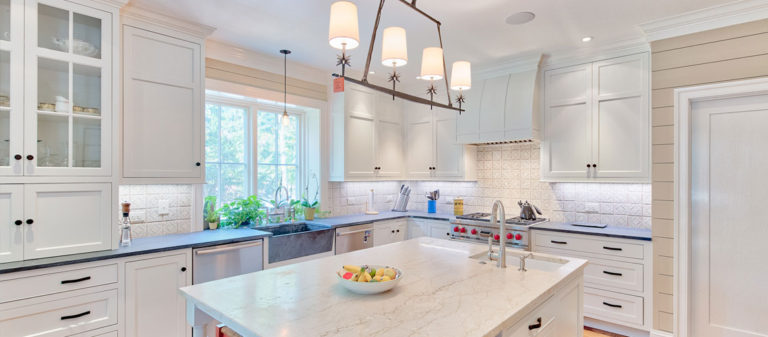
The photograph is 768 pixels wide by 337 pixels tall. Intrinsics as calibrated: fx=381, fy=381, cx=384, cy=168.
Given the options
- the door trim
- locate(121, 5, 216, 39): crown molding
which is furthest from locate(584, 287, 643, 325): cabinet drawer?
locate(121, 5, 216, 39): crown molding

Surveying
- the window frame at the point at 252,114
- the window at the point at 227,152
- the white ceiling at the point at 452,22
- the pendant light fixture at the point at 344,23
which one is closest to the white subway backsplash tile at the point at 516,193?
the window frame at the point at 252,114

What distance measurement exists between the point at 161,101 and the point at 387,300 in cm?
242

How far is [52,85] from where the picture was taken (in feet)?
7.92

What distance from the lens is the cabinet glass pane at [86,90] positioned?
98.2 inches

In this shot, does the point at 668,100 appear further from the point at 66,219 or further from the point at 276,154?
the point at 66,219

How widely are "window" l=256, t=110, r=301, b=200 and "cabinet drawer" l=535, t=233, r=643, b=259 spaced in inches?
107

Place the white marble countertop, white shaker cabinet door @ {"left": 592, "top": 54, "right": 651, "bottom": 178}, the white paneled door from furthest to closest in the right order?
white shaker cabinet door @ {"left": 592, "top": 54, "right": 651, "bottom": 178}
the white paneled door
the white marble countertop

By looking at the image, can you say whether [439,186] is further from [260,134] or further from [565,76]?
[260,134]

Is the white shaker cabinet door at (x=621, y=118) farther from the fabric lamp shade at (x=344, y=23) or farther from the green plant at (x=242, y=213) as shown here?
the green plant at (x=242, y=213)

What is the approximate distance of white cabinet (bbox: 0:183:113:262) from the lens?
2223mm

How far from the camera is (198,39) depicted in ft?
10.2

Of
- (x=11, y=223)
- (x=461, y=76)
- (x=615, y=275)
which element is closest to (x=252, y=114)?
(x=11, y=223)

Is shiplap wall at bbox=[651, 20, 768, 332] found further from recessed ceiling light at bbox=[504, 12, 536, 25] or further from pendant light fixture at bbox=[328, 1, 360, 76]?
pendant light fixture at bbox=[328, 1, 360, 76]

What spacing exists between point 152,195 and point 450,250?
96.2 inches
